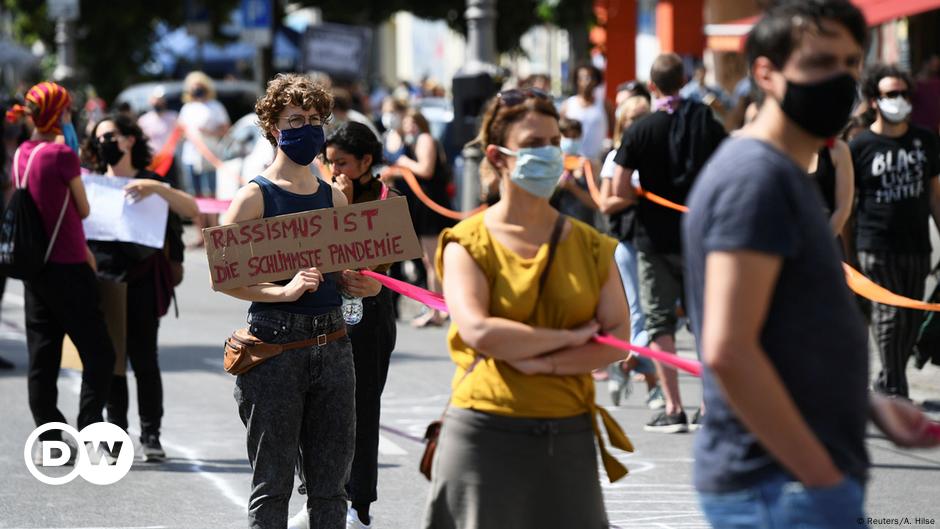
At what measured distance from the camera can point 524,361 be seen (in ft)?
13.6

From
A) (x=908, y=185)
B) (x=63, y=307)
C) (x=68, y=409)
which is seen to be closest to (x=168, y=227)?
(x=63, y=307)

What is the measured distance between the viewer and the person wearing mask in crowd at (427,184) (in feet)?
46.3

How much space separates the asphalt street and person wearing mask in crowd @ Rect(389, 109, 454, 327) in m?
2.30

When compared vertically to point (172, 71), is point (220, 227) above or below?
above

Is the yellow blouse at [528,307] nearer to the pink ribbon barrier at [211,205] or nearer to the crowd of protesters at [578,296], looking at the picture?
the crowd of protesters at [578,296]

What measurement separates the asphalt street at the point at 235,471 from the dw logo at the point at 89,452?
72 millimetres

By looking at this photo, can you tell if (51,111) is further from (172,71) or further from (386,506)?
(172,71)

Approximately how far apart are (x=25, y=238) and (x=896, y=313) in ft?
16.0

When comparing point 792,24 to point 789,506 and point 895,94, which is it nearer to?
point 789,506

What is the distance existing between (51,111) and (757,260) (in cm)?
547

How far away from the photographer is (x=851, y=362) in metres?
3.36

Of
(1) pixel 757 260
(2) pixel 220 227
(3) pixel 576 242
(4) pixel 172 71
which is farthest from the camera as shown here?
(4) pixel 172 71

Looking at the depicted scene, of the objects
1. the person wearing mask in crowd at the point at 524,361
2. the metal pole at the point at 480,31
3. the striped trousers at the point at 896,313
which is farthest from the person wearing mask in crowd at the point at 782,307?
the metal pole at the point at 480,31

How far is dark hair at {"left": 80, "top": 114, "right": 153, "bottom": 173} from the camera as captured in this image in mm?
8367
